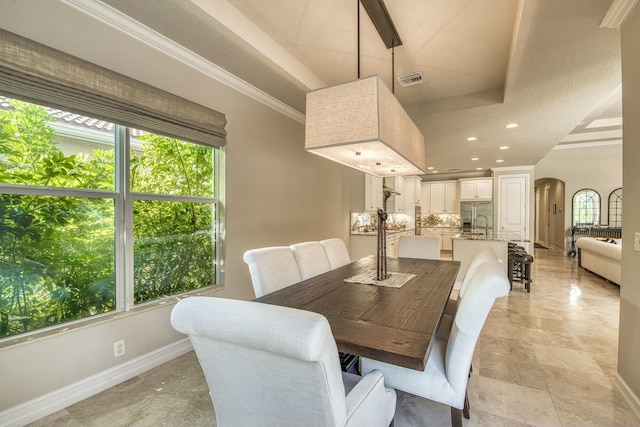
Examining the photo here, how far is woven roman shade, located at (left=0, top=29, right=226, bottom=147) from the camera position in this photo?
1.59 meters

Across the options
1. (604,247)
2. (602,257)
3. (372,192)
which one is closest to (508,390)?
(372,192)

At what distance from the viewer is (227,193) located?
115 inches

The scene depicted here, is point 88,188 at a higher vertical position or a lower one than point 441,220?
higher

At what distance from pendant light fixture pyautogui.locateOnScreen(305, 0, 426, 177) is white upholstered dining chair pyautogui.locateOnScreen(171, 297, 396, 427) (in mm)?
1290

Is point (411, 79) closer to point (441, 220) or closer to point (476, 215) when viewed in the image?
point (476, 215)

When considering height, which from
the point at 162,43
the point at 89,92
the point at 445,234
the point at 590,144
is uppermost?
the point at 590,144

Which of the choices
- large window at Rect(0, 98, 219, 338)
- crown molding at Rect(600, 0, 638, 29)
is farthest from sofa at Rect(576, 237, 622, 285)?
large window at Rect(0, 98, 219, 338)

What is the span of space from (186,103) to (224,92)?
521 mm

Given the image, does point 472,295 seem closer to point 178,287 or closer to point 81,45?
point 178,287

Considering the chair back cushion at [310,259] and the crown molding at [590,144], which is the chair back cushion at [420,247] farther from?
the crown molding at [590,144]

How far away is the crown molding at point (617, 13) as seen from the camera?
1671 millimetres

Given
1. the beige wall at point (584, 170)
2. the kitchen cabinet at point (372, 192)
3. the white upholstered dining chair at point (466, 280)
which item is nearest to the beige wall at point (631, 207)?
the white upholstered dining chair at point (466, 280)

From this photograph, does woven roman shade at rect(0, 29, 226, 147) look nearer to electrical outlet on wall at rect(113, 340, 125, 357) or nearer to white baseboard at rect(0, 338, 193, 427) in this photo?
electrical outlet on wall at rect(113, 340, 125, 357)

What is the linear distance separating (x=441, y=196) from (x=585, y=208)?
13.2 feet
